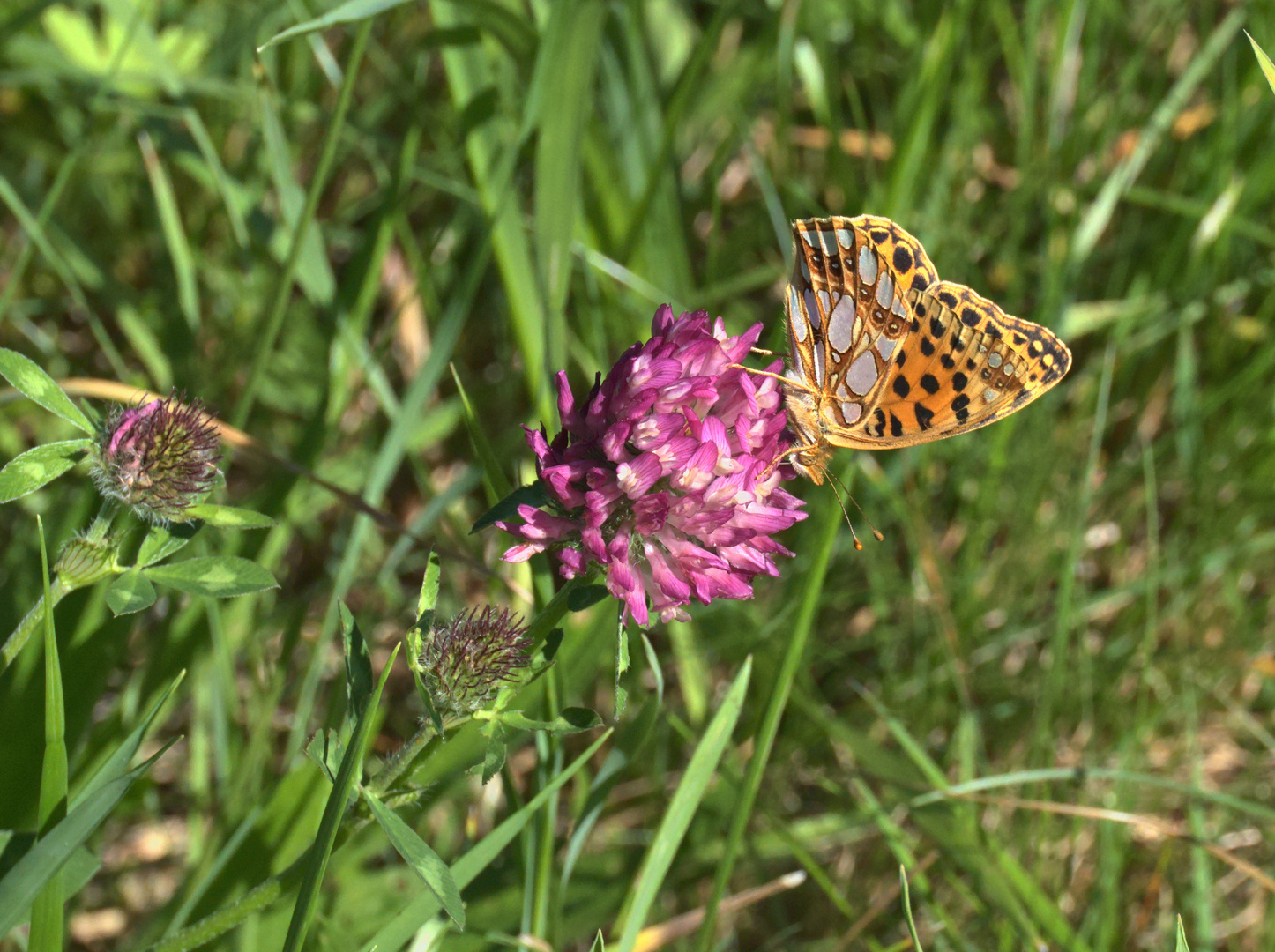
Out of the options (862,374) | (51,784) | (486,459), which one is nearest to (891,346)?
(862,374)

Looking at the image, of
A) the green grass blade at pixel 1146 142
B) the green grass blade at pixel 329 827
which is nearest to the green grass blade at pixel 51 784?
the green grass blade at pixel 329 827

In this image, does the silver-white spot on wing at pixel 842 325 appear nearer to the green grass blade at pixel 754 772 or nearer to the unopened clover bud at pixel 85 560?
the green grass blade at pixel 754 772

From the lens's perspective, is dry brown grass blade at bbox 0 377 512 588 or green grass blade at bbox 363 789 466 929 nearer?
green grass blade at bbox 363 789 466 929

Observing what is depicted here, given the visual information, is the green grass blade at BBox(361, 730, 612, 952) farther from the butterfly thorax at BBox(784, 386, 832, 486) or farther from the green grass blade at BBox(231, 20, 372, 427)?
the green grass blade at BBox(231, 20, 372, 427)

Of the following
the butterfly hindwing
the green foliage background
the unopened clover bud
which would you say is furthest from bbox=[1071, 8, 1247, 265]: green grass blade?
the unopened clover bud

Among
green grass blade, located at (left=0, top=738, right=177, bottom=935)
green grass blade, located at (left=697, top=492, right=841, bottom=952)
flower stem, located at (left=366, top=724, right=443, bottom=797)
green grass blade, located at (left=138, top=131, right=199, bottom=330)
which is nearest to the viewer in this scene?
green grass blade, located at (left=0, top=738, right=177, bottom=935)

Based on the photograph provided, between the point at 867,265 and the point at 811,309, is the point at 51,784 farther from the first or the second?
the point at 867,265
